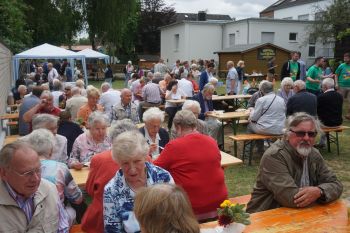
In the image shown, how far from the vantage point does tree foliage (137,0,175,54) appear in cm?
4659

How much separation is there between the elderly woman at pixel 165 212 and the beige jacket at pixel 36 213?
3.60 ft

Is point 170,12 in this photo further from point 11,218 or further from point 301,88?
point 11,218

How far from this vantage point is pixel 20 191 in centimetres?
257

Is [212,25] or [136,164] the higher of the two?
[212,25]

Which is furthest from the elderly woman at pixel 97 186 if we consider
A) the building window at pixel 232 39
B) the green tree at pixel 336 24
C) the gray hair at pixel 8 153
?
the building window at pixel 232 39

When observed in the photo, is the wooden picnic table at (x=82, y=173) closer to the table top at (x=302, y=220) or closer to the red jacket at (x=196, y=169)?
the red jacket at (x=196, y=169)

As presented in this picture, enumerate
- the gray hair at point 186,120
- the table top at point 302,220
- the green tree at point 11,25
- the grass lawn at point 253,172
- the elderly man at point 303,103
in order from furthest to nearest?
the green tree at point 11,25
the elderly man at point 303,103
the grass lawn at point 253,172
the gray hair at point 186,120
the table top at point 302,220

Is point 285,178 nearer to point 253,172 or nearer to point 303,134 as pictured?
point 303,134

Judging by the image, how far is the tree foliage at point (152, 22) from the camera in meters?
46.6

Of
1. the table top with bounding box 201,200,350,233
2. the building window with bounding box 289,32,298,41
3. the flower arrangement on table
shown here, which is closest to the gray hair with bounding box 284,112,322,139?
the table top with bounding box 201,200,350,233

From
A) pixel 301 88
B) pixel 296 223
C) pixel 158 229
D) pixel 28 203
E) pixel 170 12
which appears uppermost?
pixel 170 12

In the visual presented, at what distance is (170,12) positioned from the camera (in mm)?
47688

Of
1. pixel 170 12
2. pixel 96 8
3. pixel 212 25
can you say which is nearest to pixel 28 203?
pixel 96 8

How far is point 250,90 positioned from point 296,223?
32.8ft
